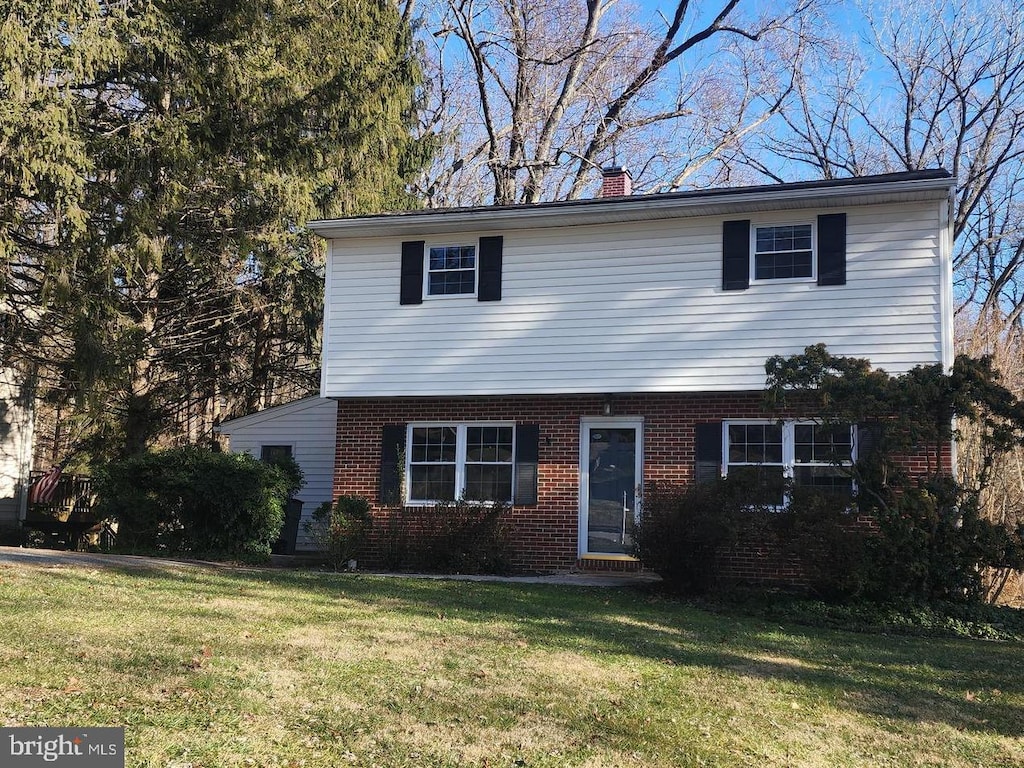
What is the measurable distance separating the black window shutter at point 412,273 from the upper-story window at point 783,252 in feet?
16.2

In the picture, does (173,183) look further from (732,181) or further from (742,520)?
(732,181)

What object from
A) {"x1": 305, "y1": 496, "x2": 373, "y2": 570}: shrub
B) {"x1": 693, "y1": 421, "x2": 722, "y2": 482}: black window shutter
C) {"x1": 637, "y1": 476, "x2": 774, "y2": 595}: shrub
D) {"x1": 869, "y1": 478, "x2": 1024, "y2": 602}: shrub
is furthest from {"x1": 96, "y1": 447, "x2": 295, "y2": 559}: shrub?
{"x1": 869, "y1": 478, "x2": 1024, "y2": 602}: shrub

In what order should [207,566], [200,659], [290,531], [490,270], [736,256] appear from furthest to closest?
[290,531] → [490,270] → [736,256] → [207,566] → [200,659]

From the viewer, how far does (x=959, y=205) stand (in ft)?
82.5

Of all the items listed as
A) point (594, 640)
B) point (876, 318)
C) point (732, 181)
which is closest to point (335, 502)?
point (594, 640)

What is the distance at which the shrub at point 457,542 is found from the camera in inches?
506

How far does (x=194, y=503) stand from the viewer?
533 inches

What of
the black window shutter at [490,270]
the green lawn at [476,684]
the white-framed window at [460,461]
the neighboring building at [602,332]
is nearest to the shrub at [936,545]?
the green lawn at [476,684]

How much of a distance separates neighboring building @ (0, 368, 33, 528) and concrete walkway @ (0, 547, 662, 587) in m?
8.29

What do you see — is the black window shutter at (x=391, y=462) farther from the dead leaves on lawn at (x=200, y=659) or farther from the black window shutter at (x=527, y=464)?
the dead leaves on lawn at (x=200, y=659)

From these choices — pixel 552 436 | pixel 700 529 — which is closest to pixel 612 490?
pixel 552 436

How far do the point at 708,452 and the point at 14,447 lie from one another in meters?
15.6

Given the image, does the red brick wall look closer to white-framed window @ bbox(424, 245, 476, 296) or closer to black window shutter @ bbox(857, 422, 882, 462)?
black window shutter @ bbox(857, 422, 882, 462)

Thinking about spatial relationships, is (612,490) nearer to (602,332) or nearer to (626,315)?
(602,332)
